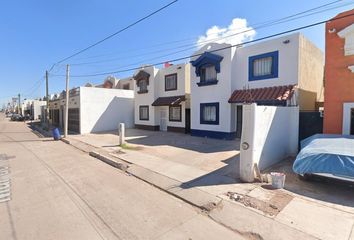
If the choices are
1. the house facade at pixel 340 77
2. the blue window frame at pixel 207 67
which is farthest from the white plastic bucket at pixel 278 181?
the blue window frame at pixel 207 67

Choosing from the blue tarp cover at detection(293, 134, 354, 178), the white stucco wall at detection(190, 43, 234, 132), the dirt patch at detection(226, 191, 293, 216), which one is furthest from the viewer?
the white stucco wall at detection(190, 43, 234, 132)

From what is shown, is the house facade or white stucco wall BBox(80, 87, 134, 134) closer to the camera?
the house facade

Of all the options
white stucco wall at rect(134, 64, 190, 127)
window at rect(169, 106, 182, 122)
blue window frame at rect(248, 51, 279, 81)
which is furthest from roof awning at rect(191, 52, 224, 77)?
window at rect(169, 106, 182, 122)

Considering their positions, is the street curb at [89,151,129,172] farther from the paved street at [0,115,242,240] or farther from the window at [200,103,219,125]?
the window at [200,103,219,125]

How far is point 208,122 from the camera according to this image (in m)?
15.7

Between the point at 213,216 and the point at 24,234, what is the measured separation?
3.79 meters

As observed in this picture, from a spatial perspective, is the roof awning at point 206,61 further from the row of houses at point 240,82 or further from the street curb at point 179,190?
the street curb at point 179,190

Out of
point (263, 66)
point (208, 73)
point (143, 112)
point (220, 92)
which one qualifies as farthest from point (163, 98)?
point (263, 66)

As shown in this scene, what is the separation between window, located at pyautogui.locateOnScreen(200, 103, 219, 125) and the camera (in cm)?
1510

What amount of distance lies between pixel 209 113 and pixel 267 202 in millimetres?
10724

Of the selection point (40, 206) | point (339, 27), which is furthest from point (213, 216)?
point (339, 27)

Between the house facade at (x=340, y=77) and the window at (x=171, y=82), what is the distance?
1256 cm

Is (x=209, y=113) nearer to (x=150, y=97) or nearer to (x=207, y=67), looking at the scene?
(x=207, y=67)

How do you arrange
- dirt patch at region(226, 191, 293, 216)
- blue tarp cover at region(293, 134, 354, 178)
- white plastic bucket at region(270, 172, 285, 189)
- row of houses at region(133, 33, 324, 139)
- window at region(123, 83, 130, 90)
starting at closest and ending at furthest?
dirt patch at region(226, 191, 293, 216), blue tarp cover at region(293, 134, 354, 178), white plastic bucket at region(270, 172, 285, 189), row of houses at region(133, 33, 324, 139), window at region(123, 83, 130, 90)
